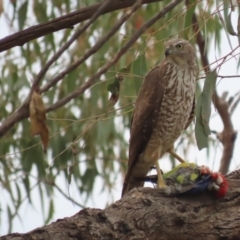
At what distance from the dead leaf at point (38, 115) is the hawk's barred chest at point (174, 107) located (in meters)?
2.37

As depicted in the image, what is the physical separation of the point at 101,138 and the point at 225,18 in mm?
2714

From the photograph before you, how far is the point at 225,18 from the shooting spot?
3818mm

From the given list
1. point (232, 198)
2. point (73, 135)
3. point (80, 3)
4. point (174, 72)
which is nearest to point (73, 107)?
point (73, 135)

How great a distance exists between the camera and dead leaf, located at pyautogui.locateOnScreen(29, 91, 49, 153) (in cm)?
182

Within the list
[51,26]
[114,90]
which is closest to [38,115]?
[51,26]

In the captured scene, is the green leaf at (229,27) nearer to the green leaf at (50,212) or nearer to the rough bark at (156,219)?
the rough bark at (156,219)

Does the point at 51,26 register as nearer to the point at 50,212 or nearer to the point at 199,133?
the point at 199,133

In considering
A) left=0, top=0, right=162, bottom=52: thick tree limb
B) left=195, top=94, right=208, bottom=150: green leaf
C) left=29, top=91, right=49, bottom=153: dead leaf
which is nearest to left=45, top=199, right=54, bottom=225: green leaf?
left=195, top=94, right=208, bottom=150: green leaf

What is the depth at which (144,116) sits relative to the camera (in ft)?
14.1

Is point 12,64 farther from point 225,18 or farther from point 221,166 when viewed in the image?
point 225,18

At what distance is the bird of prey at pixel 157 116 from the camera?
4.30 metres

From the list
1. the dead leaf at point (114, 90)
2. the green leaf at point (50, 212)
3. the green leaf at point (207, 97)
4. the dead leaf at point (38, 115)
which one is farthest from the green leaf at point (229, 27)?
the green leaf at point (50, 212)

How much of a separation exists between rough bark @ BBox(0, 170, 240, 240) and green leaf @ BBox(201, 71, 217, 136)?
445 millimetres

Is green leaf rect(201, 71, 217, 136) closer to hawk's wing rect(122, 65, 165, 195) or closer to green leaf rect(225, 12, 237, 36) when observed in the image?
green leaf rect(225, 12, 237, 36)
